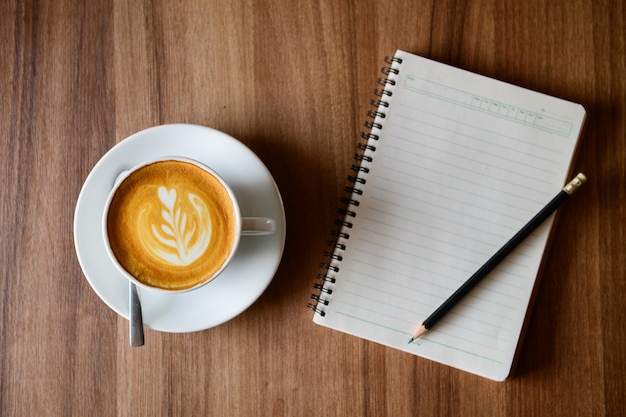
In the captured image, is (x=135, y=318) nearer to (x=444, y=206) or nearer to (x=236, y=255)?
(x=236, y=255)

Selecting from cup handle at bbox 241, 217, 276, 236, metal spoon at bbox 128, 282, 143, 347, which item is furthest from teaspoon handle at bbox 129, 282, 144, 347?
cup handle at bbox 241, 217, 276, 236

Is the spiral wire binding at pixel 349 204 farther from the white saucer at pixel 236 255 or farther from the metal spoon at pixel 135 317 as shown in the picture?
the metal spoon at pixel 135 317

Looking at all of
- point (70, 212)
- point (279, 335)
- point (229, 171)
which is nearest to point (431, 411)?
point (279, 335)

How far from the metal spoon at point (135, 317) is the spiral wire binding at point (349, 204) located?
0.76 feet

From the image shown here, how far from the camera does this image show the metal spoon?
0.73 metres

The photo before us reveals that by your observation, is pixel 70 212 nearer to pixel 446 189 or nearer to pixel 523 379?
pixel 446 189

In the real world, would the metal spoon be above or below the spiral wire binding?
below

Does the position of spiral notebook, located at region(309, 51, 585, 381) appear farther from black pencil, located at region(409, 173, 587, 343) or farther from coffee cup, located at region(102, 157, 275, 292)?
coffee cup, located at region(102, 157, 275, 292)

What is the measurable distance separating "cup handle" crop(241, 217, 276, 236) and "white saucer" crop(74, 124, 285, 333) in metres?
0.04

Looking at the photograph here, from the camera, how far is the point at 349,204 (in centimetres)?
81

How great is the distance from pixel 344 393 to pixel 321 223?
25 centimetres

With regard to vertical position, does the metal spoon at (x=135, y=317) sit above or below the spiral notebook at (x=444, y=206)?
below

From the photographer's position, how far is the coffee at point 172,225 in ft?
2.29

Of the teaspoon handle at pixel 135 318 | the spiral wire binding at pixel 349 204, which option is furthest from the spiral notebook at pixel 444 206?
the teaspoon handle at pixel 135 318
